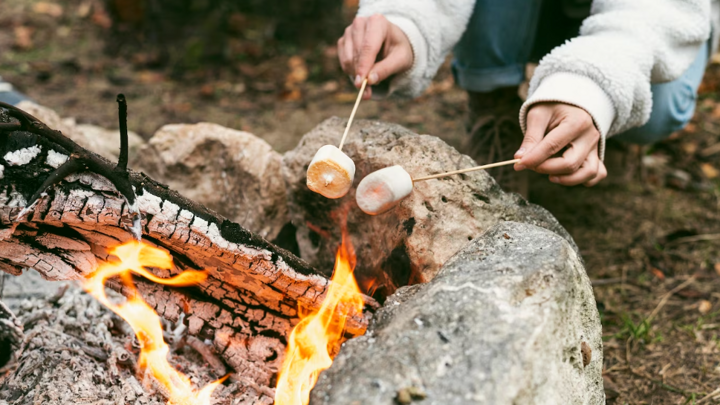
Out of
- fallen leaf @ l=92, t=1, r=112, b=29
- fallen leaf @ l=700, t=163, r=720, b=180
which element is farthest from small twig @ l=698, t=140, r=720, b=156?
fallen leaf @ l=92, t=1, r=112, b=29

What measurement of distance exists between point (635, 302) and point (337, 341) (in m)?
1.60

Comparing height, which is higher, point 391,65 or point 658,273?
point 391,65

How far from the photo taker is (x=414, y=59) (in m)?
2.24

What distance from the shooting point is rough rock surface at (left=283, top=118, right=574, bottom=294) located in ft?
5.66

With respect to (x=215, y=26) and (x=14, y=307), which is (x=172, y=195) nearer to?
(x=14, y=307)

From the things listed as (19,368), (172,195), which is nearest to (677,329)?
(172,195)

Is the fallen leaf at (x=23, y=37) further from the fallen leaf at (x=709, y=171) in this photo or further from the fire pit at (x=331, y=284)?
the fallen leaf at (x=709, y=171)

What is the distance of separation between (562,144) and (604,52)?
1.38 ft

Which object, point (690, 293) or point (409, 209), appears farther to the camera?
point (690, 293)

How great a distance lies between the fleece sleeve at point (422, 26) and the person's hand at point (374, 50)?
46mm

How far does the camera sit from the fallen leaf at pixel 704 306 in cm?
245

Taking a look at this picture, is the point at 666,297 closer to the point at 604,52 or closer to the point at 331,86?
the point at 604,52

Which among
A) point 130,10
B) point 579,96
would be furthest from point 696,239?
point 130,10

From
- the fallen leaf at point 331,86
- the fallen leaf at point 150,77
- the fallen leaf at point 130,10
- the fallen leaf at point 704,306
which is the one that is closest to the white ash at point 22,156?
the fallen leaf at point 704,306
